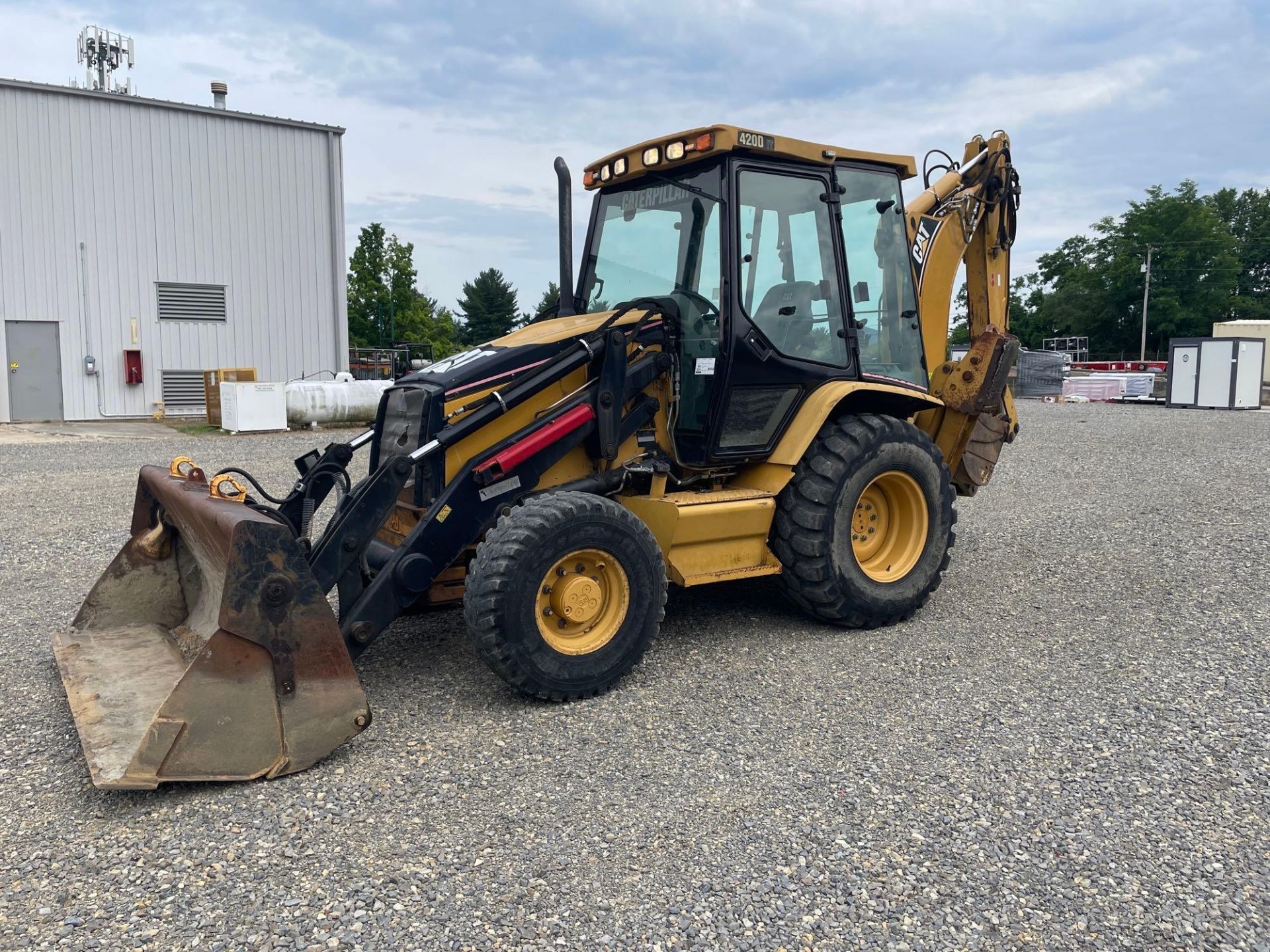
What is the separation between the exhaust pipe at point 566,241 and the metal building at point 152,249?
18876mm

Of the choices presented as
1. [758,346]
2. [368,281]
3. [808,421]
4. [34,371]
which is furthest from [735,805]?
[368,281]

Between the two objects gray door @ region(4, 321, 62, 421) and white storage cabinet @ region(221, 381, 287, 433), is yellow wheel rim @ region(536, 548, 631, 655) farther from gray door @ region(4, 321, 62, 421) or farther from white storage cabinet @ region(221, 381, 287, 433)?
gray door @ region(4, 321, 62, 421)

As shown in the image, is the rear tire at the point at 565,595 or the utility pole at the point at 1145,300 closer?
the rear tire at the point at 565,595

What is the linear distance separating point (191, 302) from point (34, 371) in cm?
349

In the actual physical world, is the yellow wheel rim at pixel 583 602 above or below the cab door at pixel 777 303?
below

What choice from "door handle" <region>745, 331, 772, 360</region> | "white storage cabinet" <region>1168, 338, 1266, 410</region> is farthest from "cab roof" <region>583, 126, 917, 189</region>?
"white storage cabinet" <region>1168, 338, 1266, 410</region>

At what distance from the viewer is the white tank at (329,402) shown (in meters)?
18.8

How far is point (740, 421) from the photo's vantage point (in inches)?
212

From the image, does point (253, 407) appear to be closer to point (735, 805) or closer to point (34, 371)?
point (34, 371)

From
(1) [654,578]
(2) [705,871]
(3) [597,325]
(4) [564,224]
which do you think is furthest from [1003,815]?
(4) [564,224]

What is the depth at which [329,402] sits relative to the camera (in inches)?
748

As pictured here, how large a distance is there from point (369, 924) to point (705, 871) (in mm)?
1012

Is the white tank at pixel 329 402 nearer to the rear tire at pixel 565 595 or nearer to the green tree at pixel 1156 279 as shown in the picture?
the rear tire at pixel 565 595

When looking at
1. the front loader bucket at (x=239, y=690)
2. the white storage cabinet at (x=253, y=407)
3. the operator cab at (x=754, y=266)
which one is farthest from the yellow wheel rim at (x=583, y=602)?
the white storage cabinet at (x=253, y=407)
